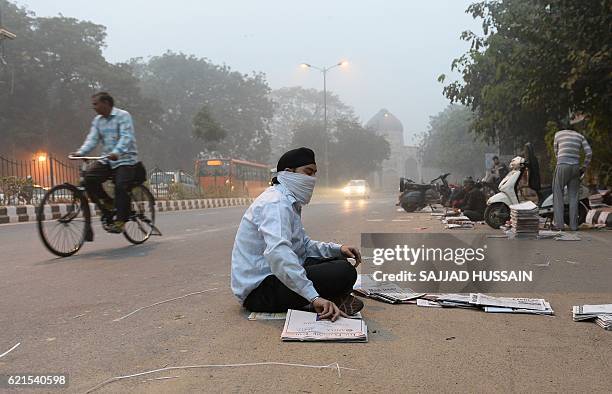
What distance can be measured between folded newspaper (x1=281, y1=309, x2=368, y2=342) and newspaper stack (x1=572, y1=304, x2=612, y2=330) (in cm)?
128

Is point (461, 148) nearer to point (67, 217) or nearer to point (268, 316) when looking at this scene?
point (67, 217)

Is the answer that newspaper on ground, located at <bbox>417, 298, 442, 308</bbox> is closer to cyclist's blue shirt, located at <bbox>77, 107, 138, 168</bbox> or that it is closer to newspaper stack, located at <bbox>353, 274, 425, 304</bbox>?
newspaper stack, located at <bbox>353, 274, 425, 304</bbox>

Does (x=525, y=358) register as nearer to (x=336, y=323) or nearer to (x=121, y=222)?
(x=336, y=323)

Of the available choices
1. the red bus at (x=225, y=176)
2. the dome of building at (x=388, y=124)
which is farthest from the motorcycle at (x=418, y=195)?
the dome of building at (x=388, y=124)

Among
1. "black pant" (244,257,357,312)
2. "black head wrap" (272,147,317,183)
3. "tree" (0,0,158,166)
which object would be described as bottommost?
"black pant" (244,257,357,312)

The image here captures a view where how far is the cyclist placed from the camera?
21.8ft

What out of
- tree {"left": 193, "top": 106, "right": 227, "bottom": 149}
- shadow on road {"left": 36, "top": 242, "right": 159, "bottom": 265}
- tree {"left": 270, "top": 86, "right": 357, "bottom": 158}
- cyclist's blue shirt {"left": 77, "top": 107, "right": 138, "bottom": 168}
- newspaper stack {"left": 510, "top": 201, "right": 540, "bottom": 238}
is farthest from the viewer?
tree {"left": 270, "top": 86, "right": 357, "bottom": 158}

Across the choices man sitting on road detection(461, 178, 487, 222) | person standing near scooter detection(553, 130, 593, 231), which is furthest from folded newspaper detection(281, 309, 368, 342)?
man sitting on road detection(461, 178, 487, 222)

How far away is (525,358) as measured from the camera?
2.76 m

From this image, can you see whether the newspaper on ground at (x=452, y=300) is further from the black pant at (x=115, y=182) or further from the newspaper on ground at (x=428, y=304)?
the black pant at (x=115, y=182)

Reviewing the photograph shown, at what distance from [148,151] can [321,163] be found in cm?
1791

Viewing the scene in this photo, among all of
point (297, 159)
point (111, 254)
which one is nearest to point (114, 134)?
point (111, 254)

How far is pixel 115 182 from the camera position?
6.73m

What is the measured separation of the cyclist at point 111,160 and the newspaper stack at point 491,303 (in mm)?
3981
